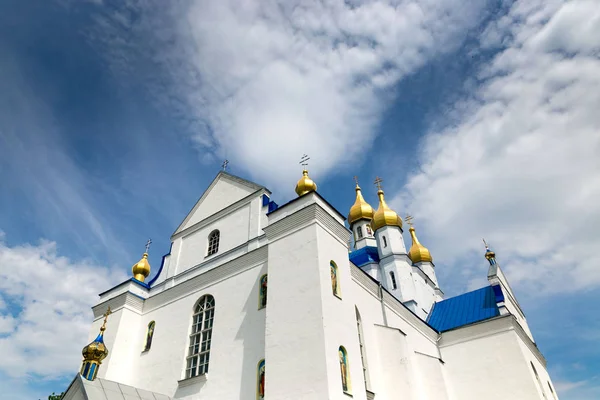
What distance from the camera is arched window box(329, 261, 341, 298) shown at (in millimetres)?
9873

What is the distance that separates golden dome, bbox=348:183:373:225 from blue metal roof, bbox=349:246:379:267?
92.0 inches

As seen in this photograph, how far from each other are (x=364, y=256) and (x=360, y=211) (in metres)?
3.48

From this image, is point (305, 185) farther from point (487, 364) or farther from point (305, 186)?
point (487, 364)

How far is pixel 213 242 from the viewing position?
45.4 ft

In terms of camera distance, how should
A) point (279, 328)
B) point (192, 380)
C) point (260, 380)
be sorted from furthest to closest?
point (192, 380) → point (260, 380) → point (279, 328)

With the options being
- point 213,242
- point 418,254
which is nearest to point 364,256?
point 418,254

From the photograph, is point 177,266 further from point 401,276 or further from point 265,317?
point 401,276

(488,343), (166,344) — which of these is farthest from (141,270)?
(488,343)

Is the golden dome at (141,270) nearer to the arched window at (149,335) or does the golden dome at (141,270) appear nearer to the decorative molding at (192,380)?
the arched window at (149,335)

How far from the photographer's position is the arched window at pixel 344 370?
8.70m

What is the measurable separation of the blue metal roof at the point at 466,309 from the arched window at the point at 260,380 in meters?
9.80

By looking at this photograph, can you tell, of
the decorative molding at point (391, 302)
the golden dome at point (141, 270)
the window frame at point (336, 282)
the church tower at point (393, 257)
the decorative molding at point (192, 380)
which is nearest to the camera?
the window frame at point (336, 282)

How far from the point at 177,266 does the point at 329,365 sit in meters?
7.63

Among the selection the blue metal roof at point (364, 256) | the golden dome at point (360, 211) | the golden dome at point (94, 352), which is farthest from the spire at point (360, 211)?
the golden dome at point (94, 352)
